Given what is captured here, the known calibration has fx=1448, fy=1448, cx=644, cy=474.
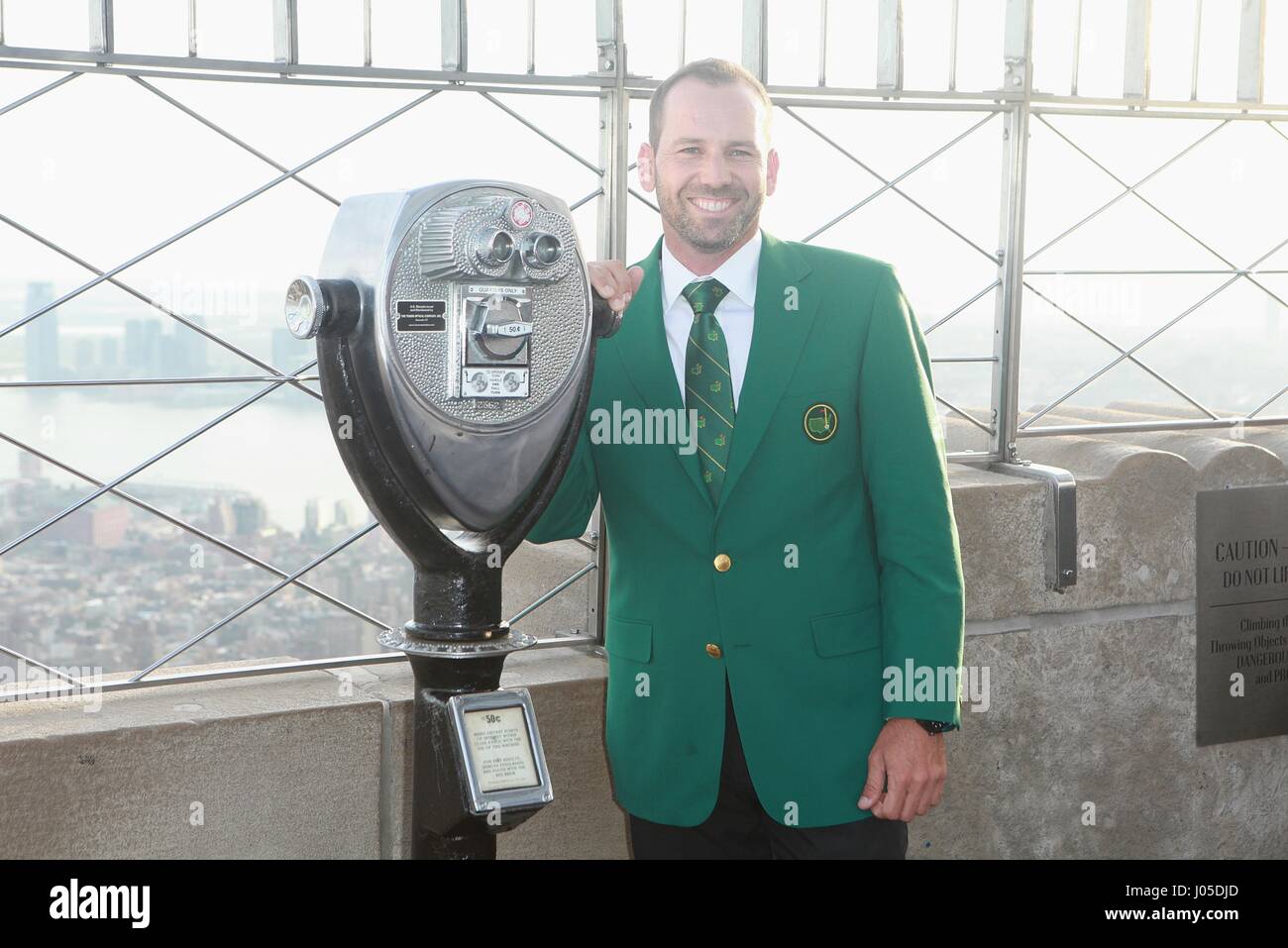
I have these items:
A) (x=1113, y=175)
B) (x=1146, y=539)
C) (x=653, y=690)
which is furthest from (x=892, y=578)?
(x=1113, y=175)

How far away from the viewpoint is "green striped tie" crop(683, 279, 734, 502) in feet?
6.43

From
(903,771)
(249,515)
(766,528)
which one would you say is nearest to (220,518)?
(249,515)

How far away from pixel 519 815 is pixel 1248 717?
2357mm

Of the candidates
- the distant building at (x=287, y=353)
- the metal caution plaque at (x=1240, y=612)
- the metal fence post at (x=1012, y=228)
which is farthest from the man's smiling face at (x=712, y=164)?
the metal caution plaque at (x=1240, y=612)

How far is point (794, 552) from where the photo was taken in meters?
1.96

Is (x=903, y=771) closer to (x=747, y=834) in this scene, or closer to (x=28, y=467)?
(x=747, y=834)

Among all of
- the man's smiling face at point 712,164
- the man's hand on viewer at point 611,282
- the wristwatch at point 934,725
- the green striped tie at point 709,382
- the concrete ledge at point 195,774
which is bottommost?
the concrete ledge at point 195,774

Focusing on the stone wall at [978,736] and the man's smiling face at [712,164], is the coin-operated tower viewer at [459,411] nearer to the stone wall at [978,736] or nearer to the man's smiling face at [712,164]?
the man's smiling face at [712,164]

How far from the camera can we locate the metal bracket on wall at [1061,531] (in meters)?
3.09

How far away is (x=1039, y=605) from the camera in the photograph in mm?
3125

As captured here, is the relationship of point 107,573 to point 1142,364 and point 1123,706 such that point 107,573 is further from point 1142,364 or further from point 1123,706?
point 1142,364

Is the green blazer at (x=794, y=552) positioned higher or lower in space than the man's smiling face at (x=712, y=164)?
lower

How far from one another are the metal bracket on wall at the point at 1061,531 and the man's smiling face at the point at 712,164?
1371 millimetres

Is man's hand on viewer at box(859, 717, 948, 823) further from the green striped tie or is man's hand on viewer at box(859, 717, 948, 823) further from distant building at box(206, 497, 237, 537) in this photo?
distant building at box(206, 497, 237, 537)
